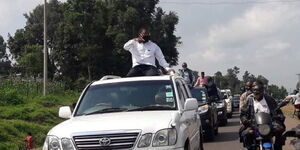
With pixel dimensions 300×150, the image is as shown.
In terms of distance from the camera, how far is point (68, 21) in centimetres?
5662

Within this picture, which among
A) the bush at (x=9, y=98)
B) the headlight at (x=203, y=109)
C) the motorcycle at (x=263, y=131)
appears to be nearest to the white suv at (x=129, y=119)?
the motorcycle at (x=263, y=131)

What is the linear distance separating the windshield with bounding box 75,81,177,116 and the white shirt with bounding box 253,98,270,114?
5.62 feet

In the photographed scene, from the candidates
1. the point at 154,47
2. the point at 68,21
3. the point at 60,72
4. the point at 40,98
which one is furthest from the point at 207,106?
the point at 60,72

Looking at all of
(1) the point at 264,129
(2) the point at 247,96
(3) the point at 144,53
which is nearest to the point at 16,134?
(3) the point at 144,53

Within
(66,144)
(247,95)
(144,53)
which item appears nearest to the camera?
(66,144)

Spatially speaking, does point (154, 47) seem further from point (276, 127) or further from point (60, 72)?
point (60, 72)

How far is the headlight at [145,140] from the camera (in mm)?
7035

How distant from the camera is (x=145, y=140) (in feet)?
23.1

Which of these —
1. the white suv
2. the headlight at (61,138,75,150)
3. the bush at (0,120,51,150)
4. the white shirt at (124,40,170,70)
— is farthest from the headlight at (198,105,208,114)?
the headlight at (61,138,75,150)

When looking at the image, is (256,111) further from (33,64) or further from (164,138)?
(33,64)

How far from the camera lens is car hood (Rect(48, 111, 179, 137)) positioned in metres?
7.09

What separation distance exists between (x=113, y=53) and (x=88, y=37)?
118 inches

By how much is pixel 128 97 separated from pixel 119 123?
137cm

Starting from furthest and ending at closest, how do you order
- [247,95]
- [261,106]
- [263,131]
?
[247,95] → [261,106] → [263,131]
